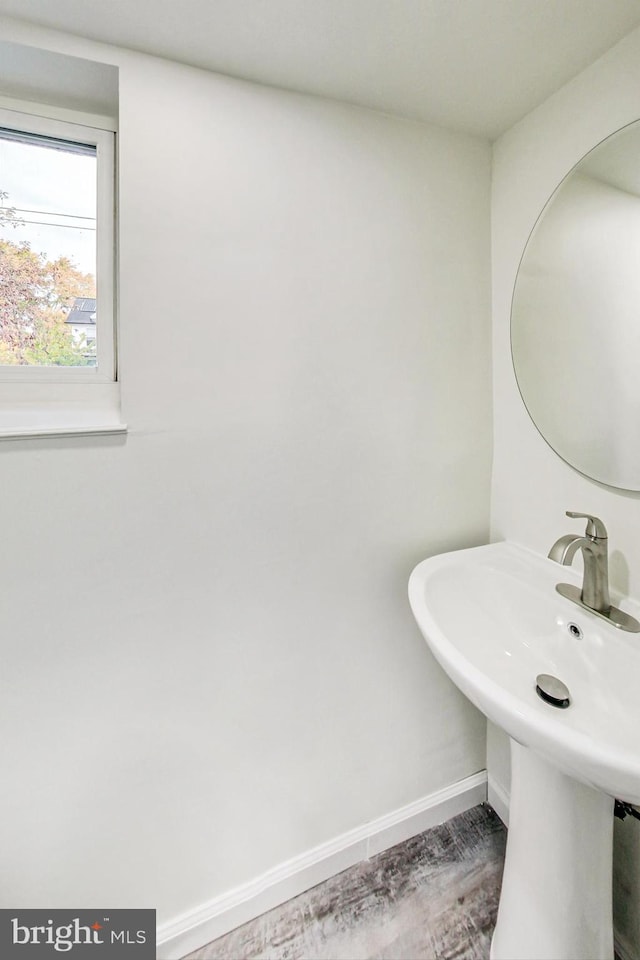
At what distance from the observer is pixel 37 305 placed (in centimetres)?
94

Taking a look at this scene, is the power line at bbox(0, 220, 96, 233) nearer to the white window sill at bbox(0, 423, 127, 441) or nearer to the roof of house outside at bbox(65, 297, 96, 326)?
the roof of house outside at bbox(65, 297, 96, 326)

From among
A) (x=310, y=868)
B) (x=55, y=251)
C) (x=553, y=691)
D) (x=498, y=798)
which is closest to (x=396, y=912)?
(x=310, y=868)

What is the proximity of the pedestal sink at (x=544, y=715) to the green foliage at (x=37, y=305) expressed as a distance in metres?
1.06

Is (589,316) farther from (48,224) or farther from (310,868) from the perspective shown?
(310,868)

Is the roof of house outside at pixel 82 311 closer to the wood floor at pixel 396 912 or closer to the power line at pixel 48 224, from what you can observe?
the power line at pixel 48 224

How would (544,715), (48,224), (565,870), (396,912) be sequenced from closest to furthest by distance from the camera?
(544,715) < (565,870) < (48,224) < (396,912)

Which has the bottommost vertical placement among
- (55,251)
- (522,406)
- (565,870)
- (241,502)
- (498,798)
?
(498,798)

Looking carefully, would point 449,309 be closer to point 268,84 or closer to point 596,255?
point 596,255

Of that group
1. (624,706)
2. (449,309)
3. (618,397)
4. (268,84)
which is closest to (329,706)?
(624,706)

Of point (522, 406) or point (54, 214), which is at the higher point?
point (54, 214)

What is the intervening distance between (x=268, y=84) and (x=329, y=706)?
163 centimetres

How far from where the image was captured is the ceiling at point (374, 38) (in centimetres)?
76

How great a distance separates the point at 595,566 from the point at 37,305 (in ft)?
4.71

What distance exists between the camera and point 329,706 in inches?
44.3
